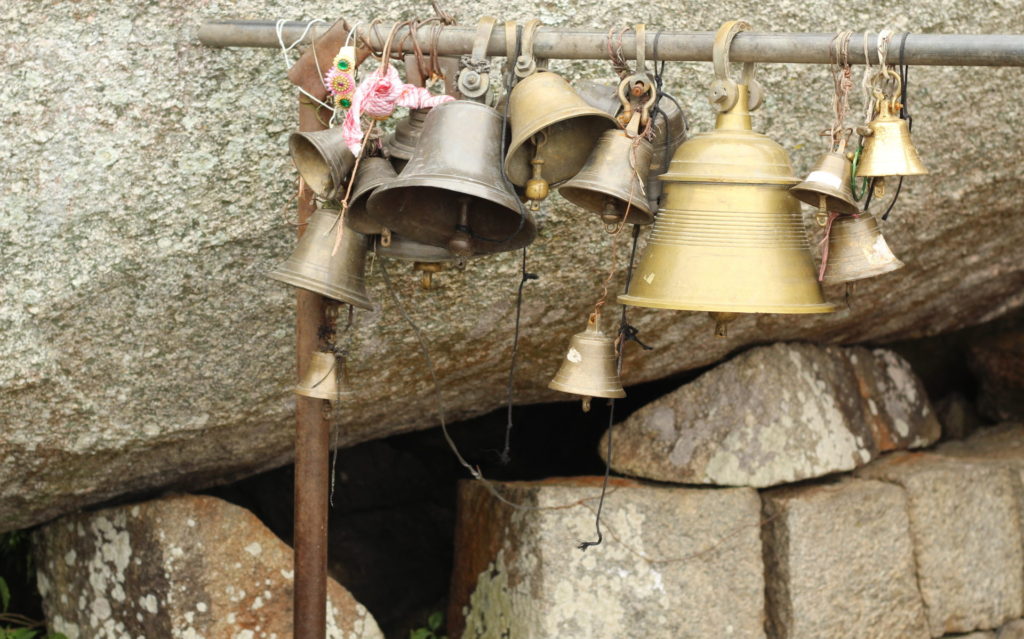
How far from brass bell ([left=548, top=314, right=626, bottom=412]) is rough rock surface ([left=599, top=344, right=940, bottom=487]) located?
4.06ft

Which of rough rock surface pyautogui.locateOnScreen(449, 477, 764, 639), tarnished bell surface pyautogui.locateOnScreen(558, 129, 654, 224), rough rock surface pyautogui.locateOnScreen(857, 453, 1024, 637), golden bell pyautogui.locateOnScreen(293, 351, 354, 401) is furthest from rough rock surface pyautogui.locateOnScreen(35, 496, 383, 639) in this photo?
rough rock surface pyautogui.locateOnScreen(857, 453, 1024, 637)

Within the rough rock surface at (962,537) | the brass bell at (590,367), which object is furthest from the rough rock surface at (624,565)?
the brass bell at (590,367)

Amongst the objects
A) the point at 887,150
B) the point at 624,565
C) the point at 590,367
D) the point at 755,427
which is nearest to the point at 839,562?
the point at 755,427

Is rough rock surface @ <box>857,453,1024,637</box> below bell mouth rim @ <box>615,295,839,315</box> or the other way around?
below

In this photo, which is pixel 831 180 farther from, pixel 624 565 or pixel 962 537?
pixel 962 537

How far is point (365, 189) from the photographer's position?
7.70 feet

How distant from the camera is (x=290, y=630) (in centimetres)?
342

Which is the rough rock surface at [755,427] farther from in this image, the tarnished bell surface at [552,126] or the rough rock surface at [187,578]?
the tarnished bell surface at [552,126]

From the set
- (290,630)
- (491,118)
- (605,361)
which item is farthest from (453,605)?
(491,118)

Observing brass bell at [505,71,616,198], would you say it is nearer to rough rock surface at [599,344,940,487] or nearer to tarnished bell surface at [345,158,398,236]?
tarnished bell surface at [345,158,398,236]

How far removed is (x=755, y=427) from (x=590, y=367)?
139 cm

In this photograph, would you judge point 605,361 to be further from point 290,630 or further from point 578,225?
point 290,630

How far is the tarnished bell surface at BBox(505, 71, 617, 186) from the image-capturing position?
221 cm

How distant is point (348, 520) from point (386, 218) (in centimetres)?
235
